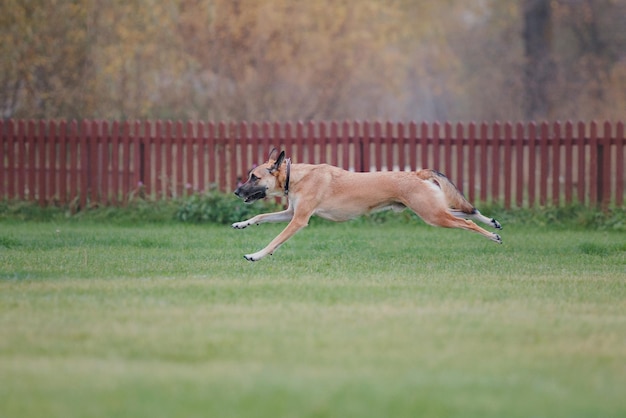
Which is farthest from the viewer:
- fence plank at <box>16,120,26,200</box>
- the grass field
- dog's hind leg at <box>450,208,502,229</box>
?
fence plank at <box>16,120,26,200</box>

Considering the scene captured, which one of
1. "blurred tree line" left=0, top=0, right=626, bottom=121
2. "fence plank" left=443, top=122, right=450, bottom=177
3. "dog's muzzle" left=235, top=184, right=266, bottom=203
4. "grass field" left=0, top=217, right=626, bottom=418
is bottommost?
"grass field" left=0, top=217, right=626, bottom=418

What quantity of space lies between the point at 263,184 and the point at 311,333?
4941mm

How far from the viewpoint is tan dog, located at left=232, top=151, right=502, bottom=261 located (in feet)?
37.0

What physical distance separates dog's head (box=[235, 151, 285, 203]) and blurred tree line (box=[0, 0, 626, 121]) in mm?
12448

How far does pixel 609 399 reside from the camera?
504 cm

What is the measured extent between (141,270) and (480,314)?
153 inches

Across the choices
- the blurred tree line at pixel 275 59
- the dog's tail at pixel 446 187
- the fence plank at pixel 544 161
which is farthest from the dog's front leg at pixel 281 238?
the blurred tree line at pixel 275 59

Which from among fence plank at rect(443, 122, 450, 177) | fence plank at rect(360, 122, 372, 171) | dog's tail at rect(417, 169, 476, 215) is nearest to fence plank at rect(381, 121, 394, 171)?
fence plank at rect(360, 122, 372, 171)

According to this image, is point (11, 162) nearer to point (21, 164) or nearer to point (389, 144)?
point (21, 164)

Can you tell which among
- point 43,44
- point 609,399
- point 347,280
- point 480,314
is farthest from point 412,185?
point 43,44

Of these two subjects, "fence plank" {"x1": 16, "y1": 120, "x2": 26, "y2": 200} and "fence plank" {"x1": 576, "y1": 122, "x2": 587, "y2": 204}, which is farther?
"fence plank" {"x1": 16, "y1": 120, "x2": 26, "y2": 200}

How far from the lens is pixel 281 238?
10.7 metres

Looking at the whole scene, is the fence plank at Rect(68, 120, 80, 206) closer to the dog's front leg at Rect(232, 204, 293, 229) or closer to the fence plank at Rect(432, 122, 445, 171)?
the fence plank at Rect(432, 122, 445, 171)

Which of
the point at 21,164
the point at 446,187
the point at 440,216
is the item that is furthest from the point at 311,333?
the point at 21,164
